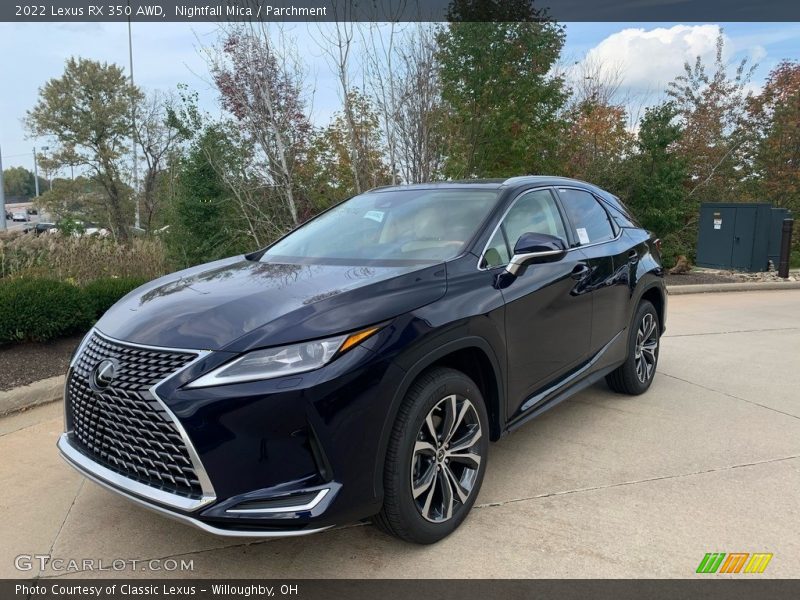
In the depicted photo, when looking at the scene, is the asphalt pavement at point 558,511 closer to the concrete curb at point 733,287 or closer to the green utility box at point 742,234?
the concrete curb at point 733,287

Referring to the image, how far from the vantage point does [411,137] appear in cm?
1090

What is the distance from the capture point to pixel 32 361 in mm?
5281

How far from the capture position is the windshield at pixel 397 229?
11.2ft

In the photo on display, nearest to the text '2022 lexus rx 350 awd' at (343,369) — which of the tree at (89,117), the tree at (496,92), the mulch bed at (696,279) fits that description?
the tree at (496,92)

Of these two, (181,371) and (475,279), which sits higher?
(475,279)

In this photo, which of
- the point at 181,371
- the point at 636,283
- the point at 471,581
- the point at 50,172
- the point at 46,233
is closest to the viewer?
the point at 181,371

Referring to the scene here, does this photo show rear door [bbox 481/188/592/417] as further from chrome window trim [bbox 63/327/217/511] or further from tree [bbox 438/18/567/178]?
tree [bbox 438/18/567/178]

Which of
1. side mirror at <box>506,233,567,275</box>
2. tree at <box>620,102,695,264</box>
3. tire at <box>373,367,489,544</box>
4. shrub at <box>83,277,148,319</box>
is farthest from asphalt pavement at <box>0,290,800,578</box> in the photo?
tree at <box>620,102,695,264</box>

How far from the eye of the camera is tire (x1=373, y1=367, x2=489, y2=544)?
2.57 meters

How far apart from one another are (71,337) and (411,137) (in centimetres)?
691

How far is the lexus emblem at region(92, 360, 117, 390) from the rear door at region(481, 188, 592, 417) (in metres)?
1.85

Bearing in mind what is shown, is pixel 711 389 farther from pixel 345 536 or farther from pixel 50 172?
pixel 50 172

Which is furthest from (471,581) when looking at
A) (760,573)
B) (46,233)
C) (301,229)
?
(46,233)

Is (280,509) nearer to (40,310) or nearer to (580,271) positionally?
(580,271)
